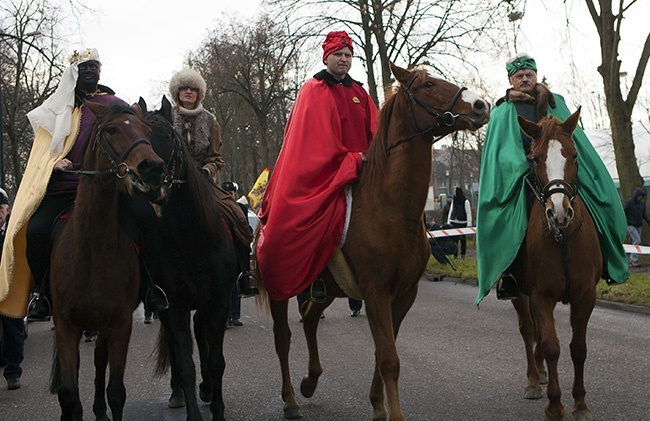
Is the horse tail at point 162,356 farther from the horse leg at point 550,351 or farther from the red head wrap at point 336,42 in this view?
the horse leg at point 550,351

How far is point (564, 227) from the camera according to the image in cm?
583

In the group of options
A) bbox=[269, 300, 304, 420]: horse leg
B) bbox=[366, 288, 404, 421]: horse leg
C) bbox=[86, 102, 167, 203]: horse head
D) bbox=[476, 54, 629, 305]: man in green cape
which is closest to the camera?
bbox=[86, 102, 167, 203]: horse head

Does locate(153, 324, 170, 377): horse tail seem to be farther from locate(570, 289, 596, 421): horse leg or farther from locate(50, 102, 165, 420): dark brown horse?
locate(570, 289, 596, 421): horse leg

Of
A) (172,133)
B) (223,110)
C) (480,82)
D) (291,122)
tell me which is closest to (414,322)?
(291,122)

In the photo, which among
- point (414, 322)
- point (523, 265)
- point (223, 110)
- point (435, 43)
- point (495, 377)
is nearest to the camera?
point (523, 265)

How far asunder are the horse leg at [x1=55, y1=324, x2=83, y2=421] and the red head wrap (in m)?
3.03

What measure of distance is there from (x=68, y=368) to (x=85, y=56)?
8.95 ft

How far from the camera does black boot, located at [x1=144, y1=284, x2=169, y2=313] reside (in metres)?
6.29

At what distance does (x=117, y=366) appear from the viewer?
5.88 meters

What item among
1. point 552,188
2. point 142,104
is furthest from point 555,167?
point 142,104

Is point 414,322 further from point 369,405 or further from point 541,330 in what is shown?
point 541,330

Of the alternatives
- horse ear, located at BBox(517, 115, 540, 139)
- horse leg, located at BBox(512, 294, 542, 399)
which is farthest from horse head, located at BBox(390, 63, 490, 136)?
horse leg, located at BBox(512, 294, 542, 399)

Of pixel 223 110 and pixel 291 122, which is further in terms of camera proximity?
pixel 223 110

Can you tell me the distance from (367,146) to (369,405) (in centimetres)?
225
